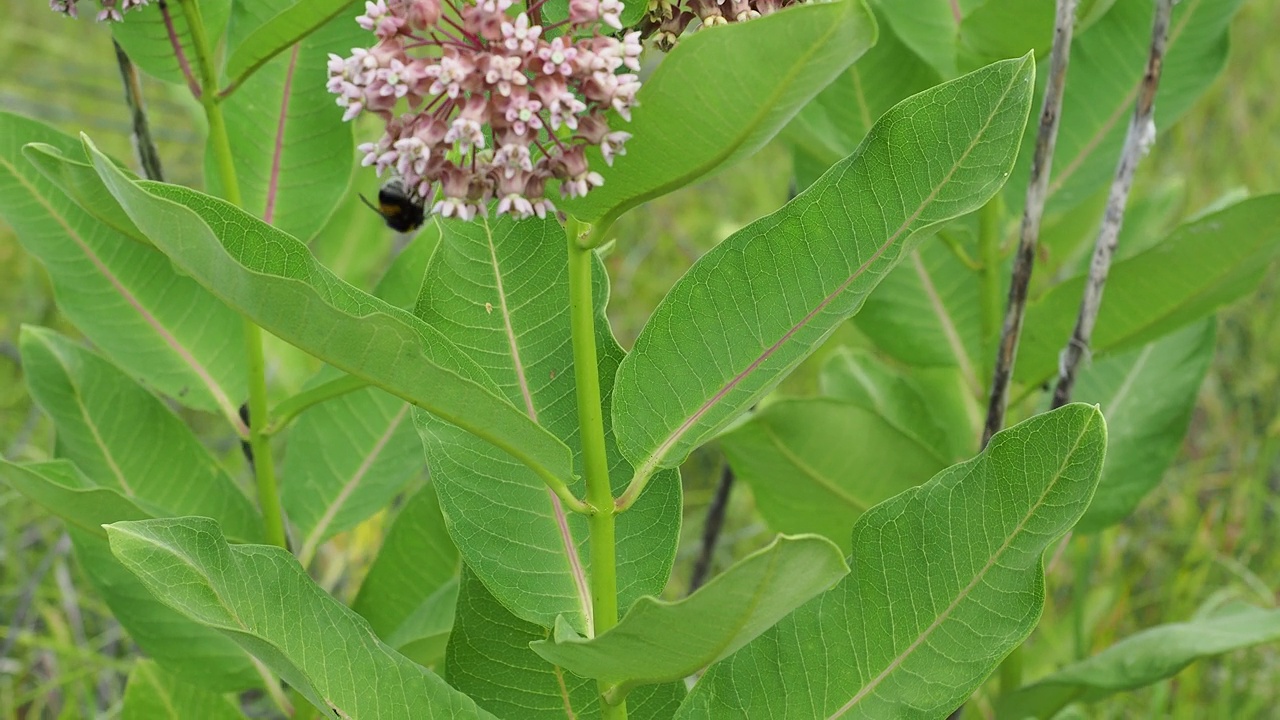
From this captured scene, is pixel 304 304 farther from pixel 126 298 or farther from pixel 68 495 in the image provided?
pixel 126 298

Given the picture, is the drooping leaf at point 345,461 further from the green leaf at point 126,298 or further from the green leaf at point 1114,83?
the green leaf at point 1114,83

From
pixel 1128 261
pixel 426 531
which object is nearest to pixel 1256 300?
pixel 1128 261

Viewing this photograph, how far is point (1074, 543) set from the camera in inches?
115

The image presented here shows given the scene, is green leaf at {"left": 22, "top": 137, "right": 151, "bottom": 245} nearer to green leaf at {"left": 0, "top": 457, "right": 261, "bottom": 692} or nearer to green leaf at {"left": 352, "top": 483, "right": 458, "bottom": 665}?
green leaf at {"left": 0, "top": 457, "right": 261, "bottom": 692}

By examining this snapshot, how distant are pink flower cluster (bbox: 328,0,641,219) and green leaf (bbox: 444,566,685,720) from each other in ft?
2.08

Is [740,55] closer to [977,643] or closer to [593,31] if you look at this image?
[593,31]

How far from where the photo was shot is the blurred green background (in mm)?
3027

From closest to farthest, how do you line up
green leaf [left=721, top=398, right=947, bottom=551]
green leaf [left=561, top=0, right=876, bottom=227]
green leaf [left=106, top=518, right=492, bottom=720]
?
green leaf [left=561, top=0, right=876, bottom=227], green leaf [left=106, top=518, right=492, bottom=720], green leaf [left=721, top=398, right=947, bottom=551]

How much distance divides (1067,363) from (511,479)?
1.00m

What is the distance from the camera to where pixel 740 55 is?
3.82 feet

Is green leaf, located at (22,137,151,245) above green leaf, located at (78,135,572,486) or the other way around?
above

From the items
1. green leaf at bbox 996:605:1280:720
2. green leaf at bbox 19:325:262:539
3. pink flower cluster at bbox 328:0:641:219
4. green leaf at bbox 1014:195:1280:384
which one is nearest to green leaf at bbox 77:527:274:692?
green leaf at bbox 19:325:262:539

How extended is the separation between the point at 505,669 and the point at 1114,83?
60.4 inches

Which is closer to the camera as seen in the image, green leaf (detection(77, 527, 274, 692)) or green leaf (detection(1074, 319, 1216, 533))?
green leaf (detection(77, 527, 274, 692))
